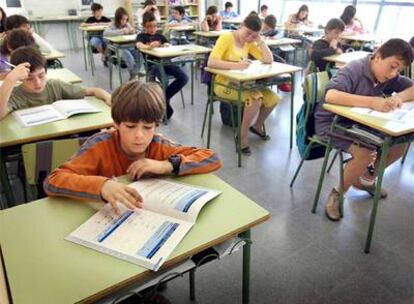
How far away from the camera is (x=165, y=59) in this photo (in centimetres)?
383

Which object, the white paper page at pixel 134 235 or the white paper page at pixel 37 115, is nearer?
the white paper page at pixel 134 235

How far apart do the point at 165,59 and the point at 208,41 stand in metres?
2.64

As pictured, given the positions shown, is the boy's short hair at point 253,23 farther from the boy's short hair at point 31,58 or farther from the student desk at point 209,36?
the student desk at point 209,36

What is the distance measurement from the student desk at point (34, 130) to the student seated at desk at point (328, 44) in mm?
2825

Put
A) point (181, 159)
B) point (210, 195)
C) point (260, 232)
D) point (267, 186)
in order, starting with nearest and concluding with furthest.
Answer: point (210, 195) < point (181, 159) < point (260, 232) < point (267, 186)

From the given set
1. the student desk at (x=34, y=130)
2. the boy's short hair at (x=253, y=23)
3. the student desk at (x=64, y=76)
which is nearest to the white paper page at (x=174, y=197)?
the student desk at (x=34, y=130)

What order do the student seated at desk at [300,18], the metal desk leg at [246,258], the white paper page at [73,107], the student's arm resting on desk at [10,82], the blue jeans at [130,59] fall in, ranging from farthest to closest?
the student seated at desk at [300,18]
the blue jeans at [130,59]
the white paper page at [73,107]
the student's arm resting on desk at [10,82]
the metal desk leg at [246,258]

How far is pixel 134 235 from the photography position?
2.94 ft

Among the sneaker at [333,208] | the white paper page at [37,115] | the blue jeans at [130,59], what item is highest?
the white paper page at [37,115]

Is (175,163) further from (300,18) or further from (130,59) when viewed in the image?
(300,18)

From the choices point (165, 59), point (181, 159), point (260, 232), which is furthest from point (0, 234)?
point (165, 59)

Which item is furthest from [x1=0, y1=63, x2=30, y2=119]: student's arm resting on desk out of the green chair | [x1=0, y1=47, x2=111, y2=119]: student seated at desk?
the green chair

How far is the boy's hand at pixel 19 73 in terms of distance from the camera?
1.74 meters

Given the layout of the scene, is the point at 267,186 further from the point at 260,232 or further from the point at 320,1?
the point at 320,1
